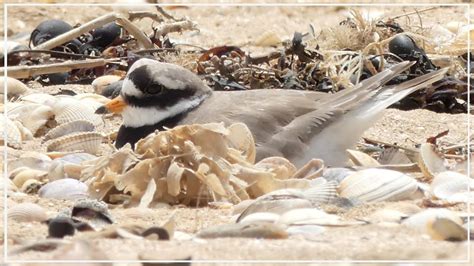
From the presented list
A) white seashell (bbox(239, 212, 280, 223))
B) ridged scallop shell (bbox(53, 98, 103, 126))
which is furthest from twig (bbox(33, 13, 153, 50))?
white seashell (bbox(239, 212, 280, 223))

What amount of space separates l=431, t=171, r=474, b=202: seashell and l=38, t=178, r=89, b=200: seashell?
1.13 metres

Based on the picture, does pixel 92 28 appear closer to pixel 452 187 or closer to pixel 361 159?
pixel 361 159

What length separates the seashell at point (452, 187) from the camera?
3764 millimetres

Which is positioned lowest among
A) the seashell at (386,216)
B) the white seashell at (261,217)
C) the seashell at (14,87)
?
the seashell at (14,87)

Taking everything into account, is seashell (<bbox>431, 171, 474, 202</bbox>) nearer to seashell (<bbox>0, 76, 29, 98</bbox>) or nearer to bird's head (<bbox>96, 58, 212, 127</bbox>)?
bird's head (<bbox>96, 58, 212, 127</bbox>)

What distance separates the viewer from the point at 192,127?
155 inches

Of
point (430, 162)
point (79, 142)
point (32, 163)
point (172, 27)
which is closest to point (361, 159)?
point (430, 162)

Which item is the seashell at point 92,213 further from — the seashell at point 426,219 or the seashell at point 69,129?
the seashell at point 69,129

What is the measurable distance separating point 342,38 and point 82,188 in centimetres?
226

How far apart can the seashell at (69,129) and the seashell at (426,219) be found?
70.2 inches

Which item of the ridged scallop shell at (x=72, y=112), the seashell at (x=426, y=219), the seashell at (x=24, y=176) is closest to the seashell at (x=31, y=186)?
the seashell at (x=24, y=176)

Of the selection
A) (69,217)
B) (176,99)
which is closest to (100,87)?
(176,99)

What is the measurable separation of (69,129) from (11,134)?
242mm

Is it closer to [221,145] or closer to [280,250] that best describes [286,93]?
[221,145]
